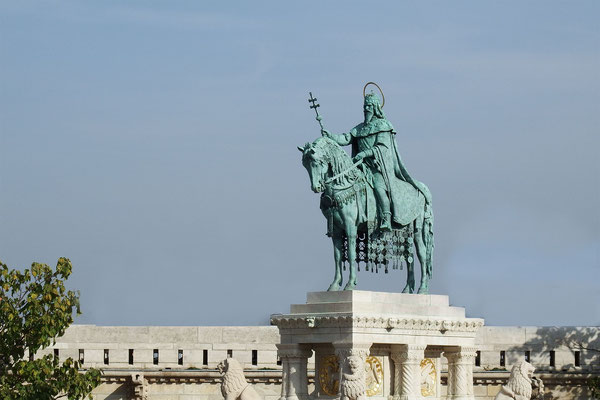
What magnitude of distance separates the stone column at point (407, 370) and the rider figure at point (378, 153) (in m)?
2.43

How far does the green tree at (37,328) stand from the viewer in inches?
1521

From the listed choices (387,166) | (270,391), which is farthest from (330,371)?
(270,391)

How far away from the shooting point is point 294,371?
1382 inches

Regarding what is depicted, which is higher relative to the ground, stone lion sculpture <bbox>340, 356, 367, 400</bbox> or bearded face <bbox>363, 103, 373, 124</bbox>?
bearded face <bbox>363, 103, 373, 124</bbox>

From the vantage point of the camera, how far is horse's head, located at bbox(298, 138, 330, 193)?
34438 millimetres

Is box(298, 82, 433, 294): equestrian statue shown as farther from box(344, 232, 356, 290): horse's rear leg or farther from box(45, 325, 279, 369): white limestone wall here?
box(45, 325, 279, 369): white limestone wall

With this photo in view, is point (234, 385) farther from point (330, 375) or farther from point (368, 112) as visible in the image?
point (368, 112)

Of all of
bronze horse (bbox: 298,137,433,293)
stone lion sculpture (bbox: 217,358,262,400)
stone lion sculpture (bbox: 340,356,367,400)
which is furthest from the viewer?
bronze horse (bbox: 298,137,433,293)

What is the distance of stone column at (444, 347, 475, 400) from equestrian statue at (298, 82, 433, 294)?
1.53m

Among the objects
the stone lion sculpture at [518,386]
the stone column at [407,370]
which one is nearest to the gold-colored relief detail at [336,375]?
the stone column at [407,370]

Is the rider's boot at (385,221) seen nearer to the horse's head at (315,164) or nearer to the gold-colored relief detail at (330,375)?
the horse's head at (315,164)

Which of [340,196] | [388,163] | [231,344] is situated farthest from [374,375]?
[231,344]

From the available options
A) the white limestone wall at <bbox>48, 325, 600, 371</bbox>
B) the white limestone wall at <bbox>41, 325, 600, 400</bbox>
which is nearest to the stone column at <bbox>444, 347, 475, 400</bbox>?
the white limestone wall at <bbox>41, 325, 600, 400</bbox>

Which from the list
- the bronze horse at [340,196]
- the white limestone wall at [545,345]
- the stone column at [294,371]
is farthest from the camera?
the white limestone wall at [545,345]
